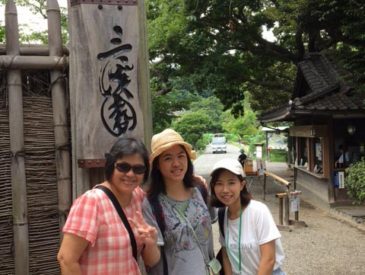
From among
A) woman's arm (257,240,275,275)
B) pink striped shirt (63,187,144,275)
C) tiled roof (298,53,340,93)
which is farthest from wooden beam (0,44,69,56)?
tiled roof (298,53,340,93)

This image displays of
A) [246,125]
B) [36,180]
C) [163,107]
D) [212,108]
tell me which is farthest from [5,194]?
[212,108]

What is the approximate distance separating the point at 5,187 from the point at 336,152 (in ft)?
32.8

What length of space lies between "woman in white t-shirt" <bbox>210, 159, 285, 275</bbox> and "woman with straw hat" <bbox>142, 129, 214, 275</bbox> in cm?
14

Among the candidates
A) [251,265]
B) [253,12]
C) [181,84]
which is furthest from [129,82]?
[253,12]

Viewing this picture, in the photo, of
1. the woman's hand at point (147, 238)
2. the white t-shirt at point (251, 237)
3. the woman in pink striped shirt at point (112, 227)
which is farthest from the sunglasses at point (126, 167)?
the white t-shirt at point (251, 237)

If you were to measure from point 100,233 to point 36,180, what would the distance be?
98 centimetres

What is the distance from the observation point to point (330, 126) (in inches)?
436

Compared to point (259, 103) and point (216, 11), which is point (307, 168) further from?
point (259, 103)

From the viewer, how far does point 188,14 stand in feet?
43.6

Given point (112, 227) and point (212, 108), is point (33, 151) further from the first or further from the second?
point (212, 108)

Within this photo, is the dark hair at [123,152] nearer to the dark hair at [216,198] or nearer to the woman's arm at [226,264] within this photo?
the dark hair at [216,198]

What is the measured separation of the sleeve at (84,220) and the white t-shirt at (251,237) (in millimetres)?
881

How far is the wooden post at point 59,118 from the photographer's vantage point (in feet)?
8.66

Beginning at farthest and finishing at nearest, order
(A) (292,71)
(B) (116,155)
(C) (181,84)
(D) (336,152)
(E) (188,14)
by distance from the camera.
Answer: (A) (292,71) → (C) (181,84) → (E) (188,14) → (D) (336,152) → (B) (116,155)
